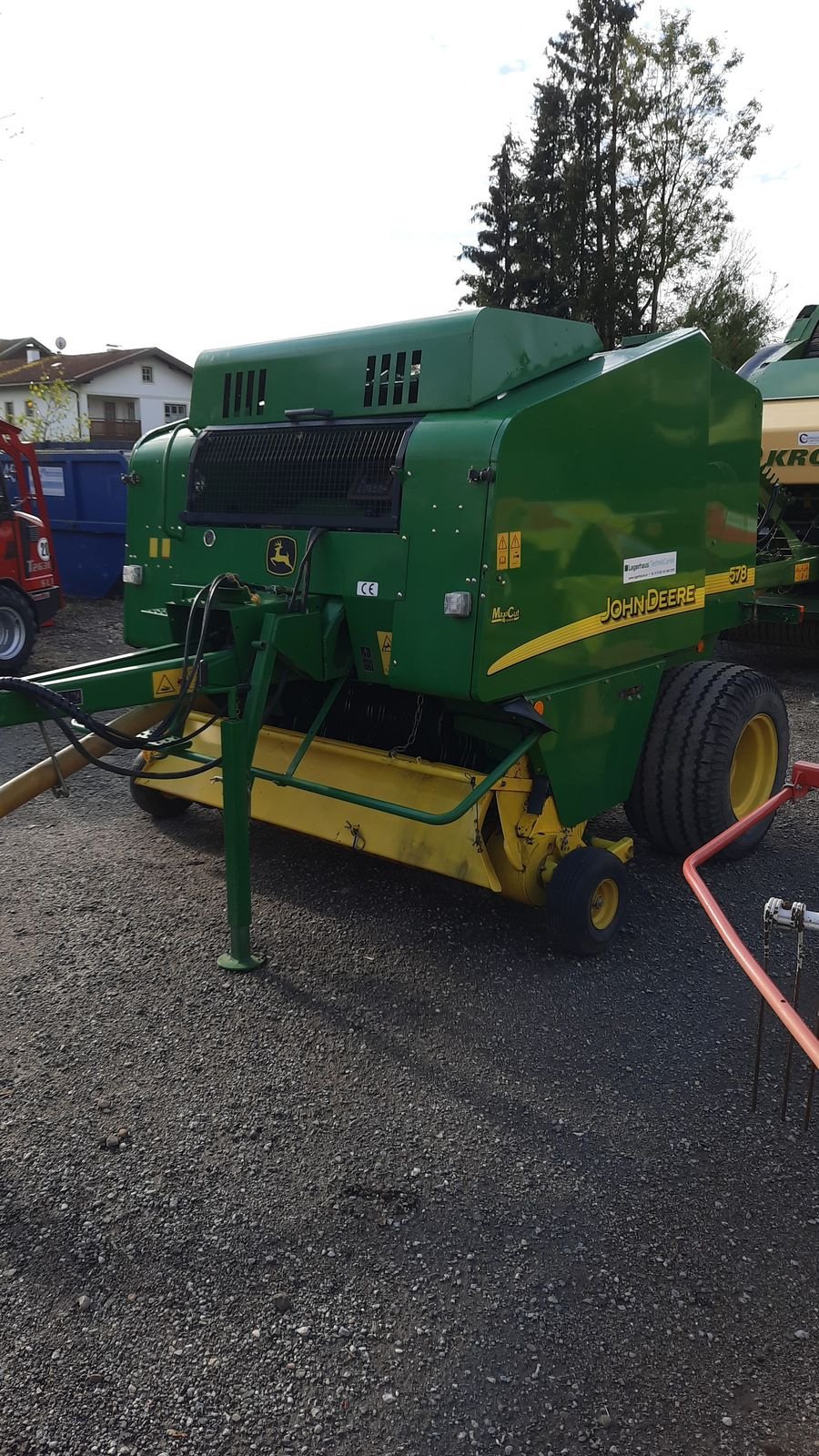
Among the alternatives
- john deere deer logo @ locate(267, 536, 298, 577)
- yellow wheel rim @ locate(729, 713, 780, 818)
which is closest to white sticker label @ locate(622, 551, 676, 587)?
yellow wheel rim @ locate(729, 713, 780, 818)

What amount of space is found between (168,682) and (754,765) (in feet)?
9.75

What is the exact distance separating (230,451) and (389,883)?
1940mm

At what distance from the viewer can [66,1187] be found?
2.79 meters

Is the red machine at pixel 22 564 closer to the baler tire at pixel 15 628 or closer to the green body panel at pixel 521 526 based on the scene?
the baler tire at pixel 15 628

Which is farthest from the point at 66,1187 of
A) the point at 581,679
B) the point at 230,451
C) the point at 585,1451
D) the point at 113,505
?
the point at 113,505

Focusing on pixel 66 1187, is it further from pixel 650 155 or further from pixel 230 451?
pixel 650 155

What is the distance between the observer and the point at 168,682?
367 centimetres

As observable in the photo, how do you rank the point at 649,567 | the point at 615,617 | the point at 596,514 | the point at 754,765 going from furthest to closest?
the point at 754,765 < the point at 649,567 < the point at 615,617 < the point at 596,514

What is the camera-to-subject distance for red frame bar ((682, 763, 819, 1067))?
2.07 metres

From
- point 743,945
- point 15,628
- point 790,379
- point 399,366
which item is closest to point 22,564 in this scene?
point 15,628

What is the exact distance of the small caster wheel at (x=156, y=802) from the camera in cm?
526

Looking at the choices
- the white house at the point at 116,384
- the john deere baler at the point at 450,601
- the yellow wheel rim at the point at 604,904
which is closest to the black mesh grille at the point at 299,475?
the john deere baler at the point at 450,601

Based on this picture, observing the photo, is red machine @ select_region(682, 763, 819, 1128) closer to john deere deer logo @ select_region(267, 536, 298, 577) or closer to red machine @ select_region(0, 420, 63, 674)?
A: john deere deer logo @ select_region(267, 536, 298, 577)

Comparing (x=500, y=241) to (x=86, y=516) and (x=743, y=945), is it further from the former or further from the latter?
(x=743, y=945)
